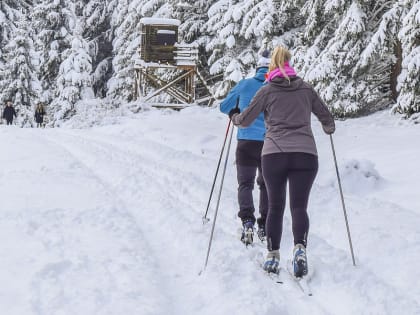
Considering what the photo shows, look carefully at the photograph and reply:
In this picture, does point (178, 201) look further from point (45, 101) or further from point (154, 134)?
point (45, 101)

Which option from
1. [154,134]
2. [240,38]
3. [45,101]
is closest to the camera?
[154,134]

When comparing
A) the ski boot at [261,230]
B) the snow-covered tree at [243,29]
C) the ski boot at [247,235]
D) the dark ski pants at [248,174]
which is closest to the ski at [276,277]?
the ski boot at [247,235]

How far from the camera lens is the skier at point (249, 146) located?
5.34m

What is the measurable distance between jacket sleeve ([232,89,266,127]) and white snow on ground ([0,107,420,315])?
1316 mm

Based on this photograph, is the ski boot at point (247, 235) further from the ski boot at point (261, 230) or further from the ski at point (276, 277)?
the ski at point (276, 277)

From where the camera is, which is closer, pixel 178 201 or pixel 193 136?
pixel 178 201

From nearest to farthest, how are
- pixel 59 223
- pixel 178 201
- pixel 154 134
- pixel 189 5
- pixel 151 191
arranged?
pixel 59 223 < pixel 178 201 < pixel 151 191 < pixel 154 134 < pixel 189 5

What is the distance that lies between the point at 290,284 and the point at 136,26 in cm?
2680

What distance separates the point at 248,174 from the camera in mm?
5684

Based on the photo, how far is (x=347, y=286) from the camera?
4.35 m

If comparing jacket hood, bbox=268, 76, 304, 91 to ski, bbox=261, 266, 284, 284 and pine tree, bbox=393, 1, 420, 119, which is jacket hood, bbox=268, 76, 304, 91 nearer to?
ski, bbox=261, 266, 284, 284

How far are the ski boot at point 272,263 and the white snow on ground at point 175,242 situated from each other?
10cm

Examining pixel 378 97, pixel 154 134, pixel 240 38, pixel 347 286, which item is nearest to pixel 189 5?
pixel 240 38

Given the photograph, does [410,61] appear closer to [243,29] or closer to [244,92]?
[244,92]
